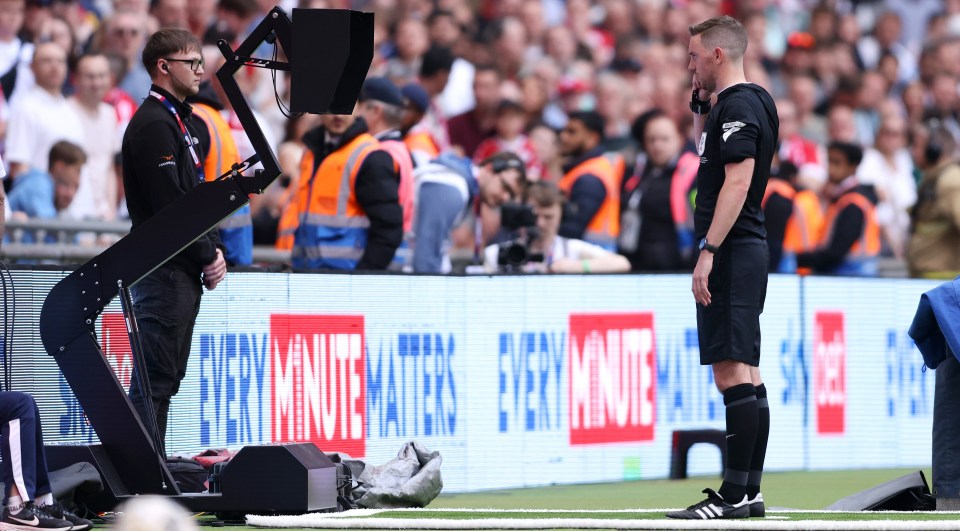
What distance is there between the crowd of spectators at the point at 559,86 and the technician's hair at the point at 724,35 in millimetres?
3991

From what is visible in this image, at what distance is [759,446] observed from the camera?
883cm

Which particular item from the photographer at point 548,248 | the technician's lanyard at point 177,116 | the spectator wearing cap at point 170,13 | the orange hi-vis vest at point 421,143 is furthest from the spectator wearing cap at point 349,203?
the spectator wearing cap at point 170,13

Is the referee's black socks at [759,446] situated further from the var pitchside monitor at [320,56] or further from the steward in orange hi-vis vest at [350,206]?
the steward in orange hi-vis vest at [350,206]

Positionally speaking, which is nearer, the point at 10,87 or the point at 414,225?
the point at 414,225

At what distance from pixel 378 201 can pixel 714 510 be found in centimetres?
374

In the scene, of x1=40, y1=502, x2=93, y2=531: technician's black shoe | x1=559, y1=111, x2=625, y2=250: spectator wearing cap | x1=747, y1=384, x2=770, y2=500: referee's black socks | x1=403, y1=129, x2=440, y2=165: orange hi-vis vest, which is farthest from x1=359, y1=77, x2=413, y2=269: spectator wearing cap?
x1=40, y1=502, x2=93, y2=531: technician's black shoe

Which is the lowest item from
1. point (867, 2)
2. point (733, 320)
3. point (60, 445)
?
point (60, 445)

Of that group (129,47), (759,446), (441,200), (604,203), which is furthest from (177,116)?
(604,203)

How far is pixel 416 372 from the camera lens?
11.4m

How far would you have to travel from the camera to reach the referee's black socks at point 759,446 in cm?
876

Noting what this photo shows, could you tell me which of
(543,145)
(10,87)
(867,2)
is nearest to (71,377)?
(10,87)

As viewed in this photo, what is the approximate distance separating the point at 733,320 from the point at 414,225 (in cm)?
461

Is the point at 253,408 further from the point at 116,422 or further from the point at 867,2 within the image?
the point at 867,2

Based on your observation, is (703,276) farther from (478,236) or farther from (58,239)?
(478,236)
